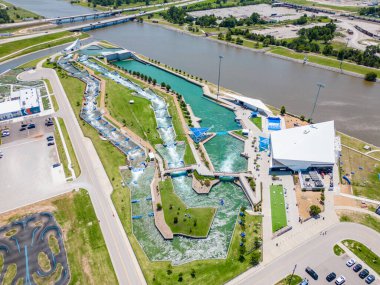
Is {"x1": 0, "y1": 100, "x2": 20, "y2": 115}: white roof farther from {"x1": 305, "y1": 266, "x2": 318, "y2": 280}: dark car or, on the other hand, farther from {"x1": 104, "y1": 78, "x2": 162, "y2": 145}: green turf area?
{"x1": 305, "y1": 266, "x2": 318, "y2": 280}: dark car

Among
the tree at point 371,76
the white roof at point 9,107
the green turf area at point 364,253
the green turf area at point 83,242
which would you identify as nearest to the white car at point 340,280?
the green turf area at point 364,253

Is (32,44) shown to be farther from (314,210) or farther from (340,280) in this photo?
(340,280)

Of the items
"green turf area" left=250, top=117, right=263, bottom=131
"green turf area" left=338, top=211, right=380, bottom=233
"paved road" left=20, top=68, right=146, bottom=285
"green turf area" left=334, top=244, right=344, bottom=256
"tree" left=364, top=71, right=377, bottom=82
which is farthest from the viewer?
"tree" left=364, top=71, right=377, bottom=82

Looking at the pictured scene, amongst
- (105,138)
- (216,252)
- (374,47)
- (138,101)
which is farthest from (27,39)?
(374,47)

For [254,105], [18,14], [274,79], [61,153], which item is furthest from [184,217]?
[18,14]

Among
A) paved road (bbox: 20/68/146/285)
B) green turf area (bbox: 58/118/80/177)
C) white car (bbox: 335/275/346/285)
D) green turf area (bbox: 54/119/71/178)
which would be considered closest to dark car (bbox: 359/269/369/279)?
white car (bbox: 335/275/346/285)

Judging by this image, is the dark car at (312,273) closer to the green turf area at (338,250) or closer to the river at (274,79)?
the green turf area at (338,250)

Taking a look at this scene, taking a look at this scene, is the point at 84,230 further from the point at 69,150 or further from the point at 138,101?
the point at 138,101
